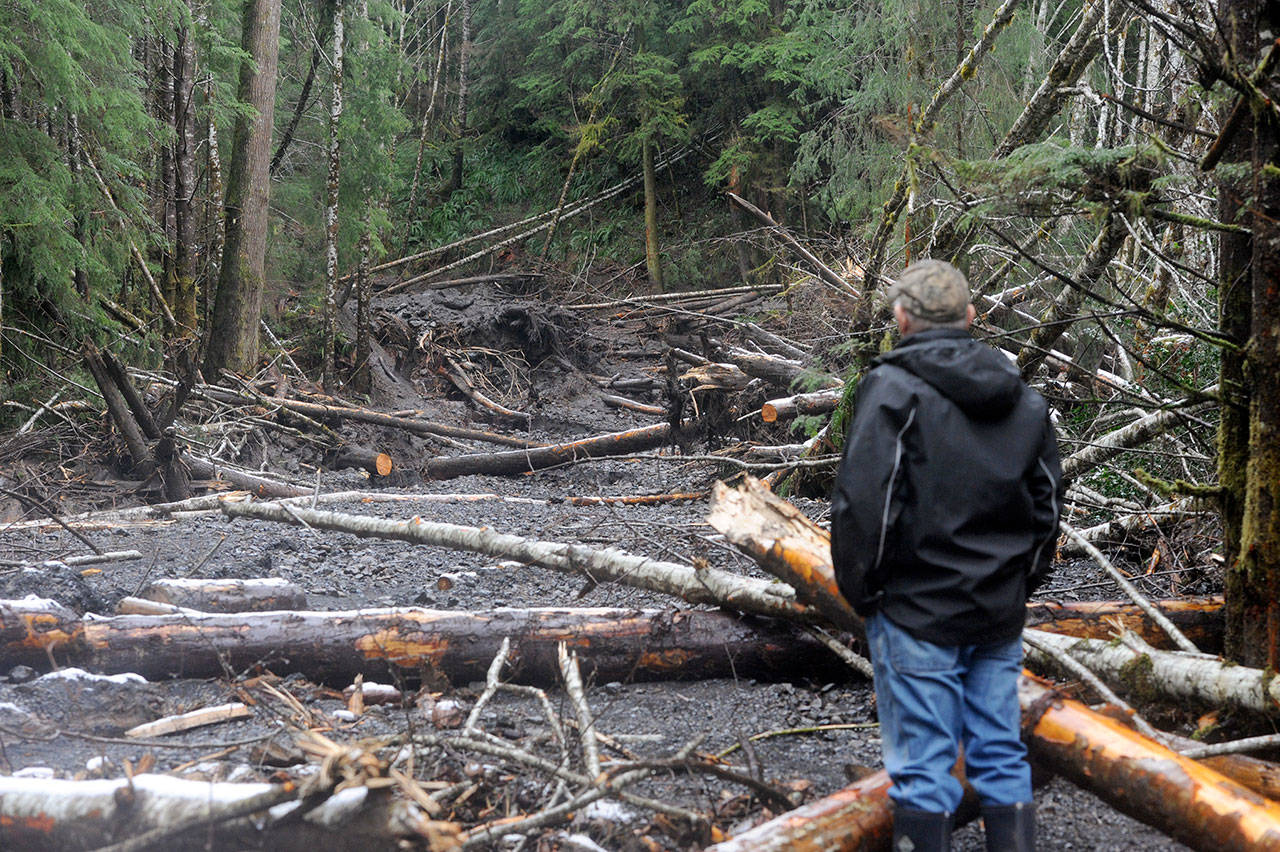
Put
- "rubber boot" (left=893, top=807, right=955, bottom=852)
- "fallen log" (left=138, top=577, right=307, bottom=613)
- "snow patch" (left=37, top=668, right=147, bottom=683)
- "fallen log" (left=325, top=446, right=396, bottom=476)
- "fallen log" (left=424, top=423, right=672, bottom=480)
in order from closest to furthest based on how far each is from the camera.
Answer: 1. "rubber boot" (left=893, top=807, right=955, bottom=852)
2. "snow patch" (left=37, top=668, right=147, bottom=683)
3. "fallen log" (left=138, top=577, right=307, bottom=613)
4. "fallen log" (left=424, top=423, right=672, bottom=480)
5. "fallen log" (left=325, top=446, right=396, bottom=476)

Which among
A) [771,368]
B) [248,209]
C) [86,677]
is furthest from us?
[248,209]

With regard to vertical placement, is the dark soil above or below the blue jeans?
below

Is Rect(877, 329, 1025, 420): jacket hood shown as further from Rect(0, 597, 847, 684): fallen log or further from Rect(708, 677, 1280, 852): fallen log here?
Rect(0, 597, 847, 684): fallen log

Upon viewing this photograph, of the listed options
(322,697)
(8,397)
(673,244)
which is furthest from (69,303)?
(673,244)

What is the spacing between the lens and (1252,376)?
341 cm

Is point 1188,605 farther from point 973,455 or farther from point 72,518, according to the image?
point 72,518

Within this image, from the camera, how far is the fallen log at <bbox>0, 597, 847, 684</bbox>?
169 inches

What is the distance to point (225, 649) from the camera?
4.32m

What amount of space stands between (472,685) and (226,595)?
5.49ft

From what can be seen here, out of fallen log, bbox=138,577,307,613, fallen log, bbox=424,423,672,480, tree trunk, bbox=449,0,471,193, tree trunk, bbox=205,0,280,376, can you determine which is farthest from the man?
tree trunk, bbox=449,0,471,193

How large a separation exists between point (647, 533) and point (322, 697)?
10.7 feet

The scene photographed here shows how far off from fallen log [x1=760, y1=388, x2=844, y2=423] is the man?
19.9 feet

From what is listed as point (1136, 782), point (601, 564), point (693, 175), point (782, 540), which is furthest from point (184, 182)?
point (693, 175)

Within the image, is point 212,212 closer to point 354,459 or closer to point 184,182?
point 184,182
